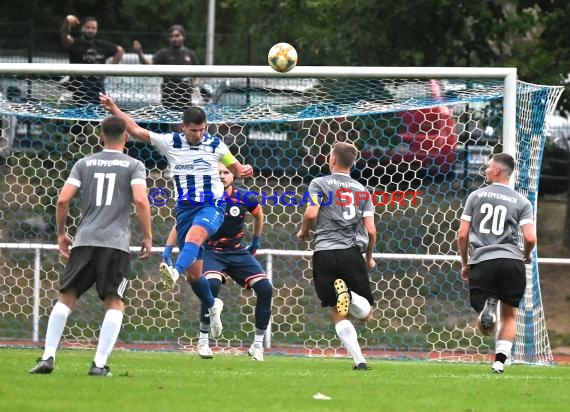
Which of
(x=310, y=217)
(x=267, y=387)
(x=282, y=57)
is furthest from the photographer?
(x=282, y=57)

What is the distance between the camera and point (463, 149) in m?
15.1

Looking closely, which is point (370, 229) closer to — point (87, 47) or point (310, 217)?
point (310, 217)

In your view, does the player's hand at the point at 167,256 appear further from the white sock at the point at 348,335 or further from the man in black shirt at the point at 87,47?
the man in black shirt at the point at 87,47

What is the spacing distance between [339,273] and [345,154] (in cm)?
102

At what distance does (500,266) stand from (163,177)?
5.83 m

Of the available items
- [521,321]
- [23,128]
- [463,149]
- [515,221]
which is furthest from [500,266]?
[23,128]

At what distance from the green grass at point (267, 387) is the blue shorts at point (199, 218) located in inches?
46.6

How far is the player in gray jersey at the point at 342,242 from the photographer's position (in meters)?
11.3

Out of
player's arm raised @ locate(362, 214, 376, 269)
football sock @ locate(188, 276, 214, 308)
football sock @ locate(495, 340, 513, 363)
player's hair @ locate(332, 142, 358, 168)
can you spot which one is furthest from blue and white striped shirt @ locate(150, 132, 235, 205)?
football sock @ locate(495, 340, 513, 363)

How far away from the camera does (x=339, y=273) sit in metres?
11.4

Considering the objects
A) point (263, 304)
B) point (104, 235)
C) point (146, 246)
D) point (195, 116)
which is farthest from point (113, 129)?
point (263, 304)

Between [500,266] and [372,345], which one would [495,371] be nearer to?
[500,266]

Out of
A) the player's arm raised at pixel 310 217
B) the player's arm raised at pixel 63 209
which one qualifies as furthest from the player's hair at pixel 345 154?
the player's arm raised at pixel 63 209

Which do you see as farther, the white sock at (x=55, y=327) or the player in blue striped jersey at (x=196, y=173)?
the player in blue striped jersey at (x=196, y=173)
